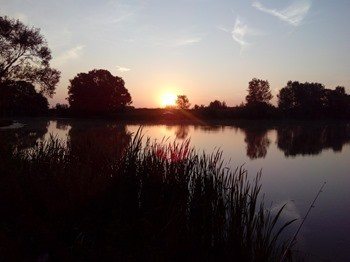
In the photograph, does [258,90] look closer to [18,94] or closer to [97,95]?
Answer: [97,95]

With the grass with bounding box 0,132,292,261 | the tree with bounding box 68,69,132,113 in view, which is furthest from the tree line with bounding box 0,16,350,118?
the grass with bounding box 0,132,292,261

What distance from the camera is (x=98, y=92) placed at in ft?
289

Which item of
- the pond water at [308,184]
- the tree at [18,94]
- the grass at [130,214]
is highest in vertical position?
the tree at [18,94]

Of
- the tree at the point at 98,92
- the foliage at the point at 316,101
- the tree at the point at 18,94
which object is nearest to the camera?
the tree at the point at 18,94

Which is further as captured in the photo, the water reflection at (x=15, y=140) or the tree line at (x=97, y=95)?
the tree line at (x=97, y=95)

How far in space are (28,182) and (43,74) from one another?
121 feet

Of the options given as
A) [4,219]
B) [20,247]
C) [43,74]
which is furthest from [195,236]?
[43,74]

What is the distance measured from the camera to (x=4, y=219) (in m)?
8.90

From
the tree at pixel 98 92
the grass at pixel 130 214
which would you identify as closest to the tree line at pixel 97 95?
the tree at pixel 98 92

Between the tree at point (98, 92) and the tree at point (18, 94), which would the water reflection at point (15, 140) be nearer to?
the tree at point (18, 94)

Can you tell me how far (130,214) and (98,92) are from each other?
80.6 metres

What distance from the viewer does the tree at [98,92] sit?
3467 inches

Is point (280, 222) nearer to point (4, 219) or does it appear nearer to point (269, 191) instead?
point (269, 191)

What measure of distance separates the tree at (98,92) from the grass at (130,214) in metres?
77.5
